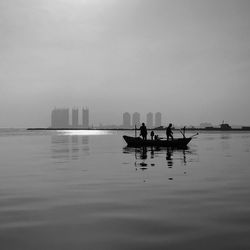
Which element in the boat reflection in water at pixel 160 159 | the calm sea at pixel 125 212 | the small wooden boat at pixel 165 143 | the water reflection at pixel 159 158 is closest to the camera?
the calm sea at pixel 125 212

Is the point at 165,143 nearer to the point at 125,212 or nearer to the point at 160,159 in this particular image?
the point at 160,159

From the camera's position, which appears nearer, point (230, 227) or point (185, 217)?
point (230, 227)

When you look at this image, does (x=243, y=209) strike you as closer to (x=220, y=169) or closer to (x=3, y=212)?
(x=3, y=212)

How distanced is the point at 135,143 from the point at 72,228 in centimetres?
3881

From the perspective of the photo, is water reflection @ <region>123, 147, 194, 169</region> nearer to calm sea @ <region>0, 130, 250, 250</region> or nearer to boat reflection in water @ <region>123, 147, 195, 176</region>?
boat reflection in water @ <region>123, 147, 195, 176</region>

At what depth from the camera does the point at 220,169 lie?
2225cm

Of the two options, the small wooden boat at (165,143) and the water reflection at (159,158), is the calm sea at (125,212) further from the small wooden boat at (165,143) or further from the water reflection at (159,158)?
the small wooden boat at (165,143)

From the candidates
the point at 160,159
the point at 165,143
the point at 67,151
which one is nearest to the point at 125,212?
the point at 160,159

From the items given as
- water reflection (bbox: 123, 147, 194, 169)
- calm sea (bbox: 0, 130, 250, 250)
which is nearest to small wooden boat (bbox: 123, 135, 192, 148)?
water reflection (bbox: 123, 147, 194, 169)

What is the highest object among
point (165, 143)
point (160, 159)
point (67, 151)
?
point (165, 143)

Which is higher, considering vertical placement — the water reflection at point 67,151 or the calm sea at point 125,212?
the calm sea at point 125,212

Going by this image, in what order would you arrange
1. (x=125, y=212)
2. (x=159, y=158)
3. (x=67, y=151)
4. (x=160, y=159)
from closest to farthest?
(x=125, y=212) < (x=160, y=159) < (x=159, y=158) < (x=67, y=151)

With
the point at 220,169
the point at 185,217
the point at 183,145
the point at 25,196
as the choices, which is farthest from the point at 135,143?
the point at 185,217

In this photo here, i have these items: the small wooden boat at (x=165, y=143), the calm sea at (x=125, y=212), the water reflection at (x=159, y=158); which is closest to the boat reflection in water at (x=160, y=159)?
the water reflection at (x=159, y=158)
